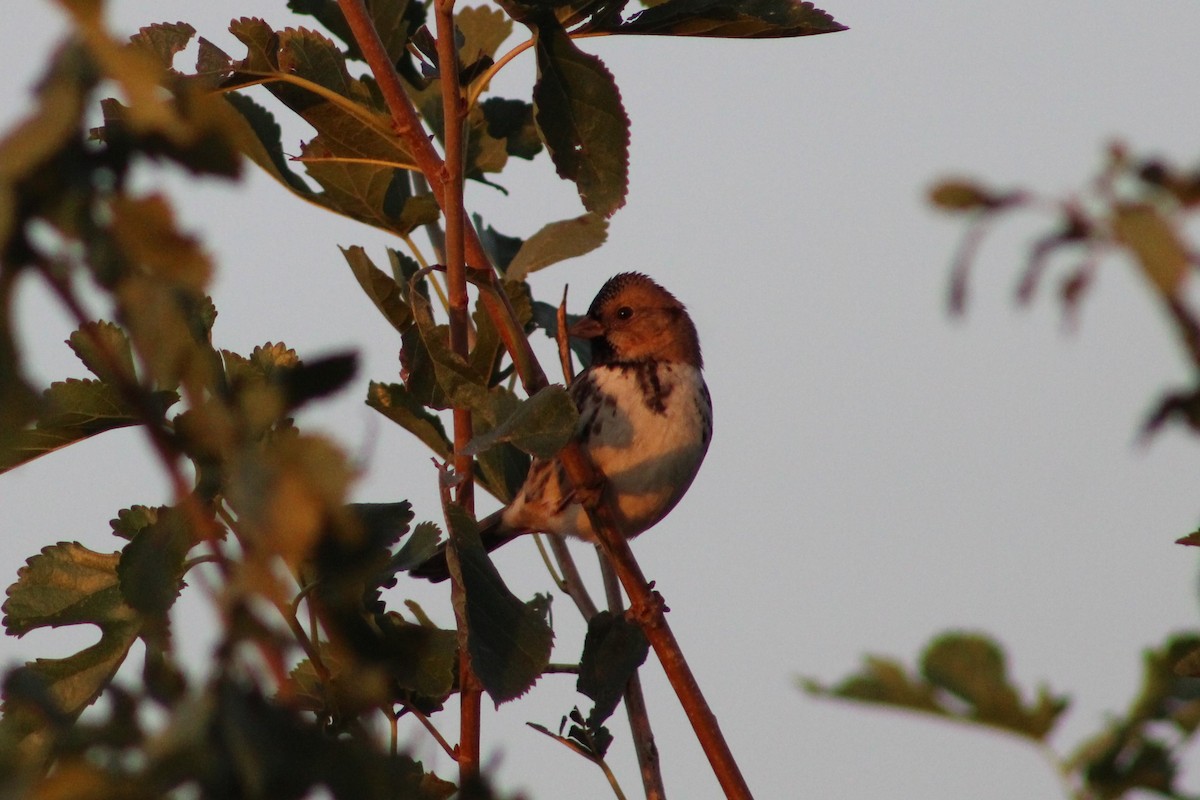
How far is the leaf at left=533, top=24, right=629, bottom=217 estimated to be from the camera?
298cm

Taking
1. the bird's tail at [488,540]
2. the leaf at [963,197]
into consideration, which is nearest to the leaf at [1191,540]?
the leaf at [963,197]

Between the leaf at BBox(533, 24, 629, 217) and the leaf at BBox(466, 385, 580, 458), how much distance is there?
3.10 feet

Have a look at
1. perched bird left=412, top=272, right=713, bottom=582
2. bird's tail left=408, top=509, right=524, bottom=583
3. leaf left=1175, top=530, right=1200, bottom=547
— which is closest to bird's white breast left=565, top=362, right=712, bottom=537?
perched bird left=412, top=272, right=713, bottom=582

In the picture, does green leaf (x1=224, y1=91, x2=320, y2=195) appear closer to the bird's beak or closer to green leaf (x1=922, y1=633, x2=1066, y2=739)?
the bird's beak

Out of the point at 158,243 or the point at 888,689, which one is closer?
the point at 158,243

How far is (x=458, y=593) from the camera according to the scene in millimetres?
2680

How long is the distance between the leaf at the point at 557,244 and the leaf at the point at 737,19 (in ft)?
2.92

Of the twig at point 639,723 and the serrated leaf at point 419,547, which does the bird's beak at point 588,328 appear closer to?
the twig at point 639,723

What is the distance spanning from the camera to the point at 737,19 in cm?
295

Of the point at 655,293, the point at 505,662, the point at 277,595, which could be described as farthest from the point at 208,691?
the point at 655,293

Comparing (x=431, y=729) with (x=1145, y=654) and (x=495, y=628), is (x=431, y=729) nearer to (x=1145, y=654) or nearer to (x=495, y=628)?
(x=495, y=628)

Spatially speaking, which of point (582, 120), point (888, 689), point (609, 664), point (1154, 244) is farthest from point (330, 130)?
point (1154, 244)

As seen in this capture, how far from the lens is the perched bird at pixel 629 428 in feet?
17.6

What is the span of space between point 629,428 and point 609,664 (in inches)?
86.2
